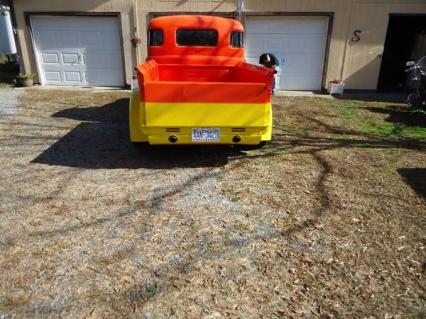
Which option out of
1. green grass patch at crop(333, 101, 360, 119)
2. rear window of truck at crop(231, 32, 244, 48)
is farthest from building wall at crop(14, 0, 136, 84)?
green grass patch at crop(333, 101, 360, 119)

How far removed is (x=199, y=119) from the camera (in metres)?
→ 4.74

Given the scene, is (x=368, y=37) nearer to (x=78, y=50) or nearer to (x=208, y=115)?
(x=208, y=115)

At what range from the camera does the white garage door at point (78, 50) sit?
11820mm

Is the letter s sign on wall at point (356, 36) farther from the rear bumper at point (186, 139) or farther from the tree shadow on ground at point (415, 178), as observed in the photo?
the rear bumper at point (186, 139)

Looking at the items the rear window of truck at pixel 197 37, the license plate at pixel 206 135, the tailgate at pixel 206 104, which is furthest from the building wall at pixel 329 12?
the license plate at pixel 206 135

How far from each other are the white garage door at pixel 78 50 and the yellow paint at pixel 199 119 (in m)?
8.19

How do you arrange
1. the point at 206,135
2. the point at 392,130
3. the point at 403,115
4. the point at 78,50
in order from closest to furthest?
the point at 206,135, the point at 392,130, the point at 403,115, the point at 78,50

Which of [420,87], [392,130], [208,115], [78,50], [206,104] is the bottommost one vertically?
[392,130]

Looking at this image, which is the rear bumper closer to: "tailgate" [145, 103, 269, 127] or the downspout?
"tailgate" [145, 103, 269, 127]

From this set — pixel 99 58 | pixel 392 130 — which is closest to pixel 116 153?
pixel 392 130

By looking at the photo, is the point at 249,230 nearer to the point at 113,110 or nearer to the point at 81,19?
the point at 113,110

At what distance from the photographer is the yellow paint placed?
183 inches

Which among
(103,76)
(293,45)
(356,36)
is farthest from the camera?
(103,76)

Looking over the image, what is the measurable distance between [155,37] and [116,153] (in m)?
2.74
